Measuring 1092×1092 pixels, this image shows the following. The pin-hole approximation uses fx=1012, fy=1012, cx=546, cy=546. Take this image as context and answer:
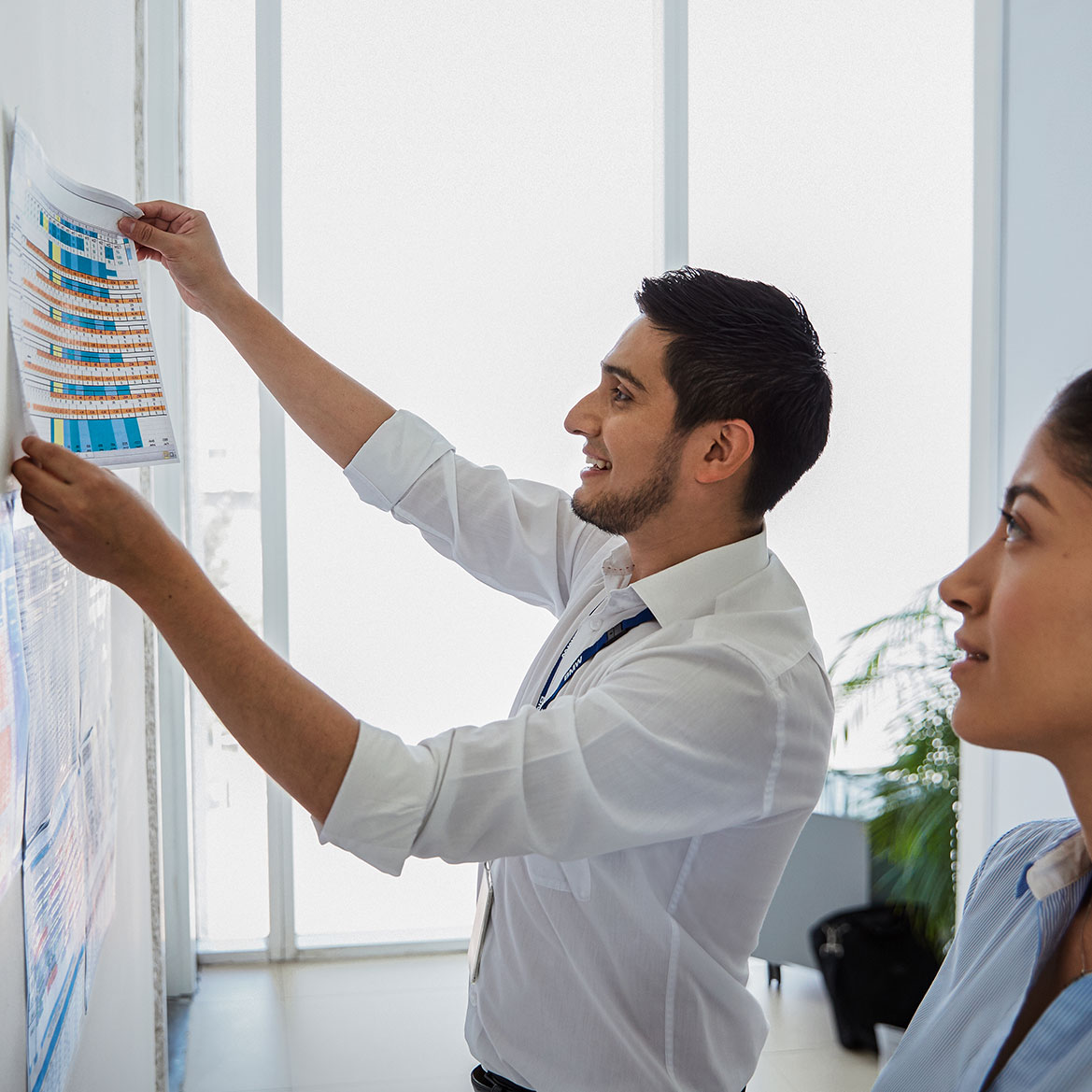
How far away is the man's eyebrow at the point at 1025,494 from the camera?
856 mm

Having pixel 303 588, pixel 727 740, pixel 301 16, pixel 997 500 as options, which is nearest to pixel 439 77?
pixel 301 16

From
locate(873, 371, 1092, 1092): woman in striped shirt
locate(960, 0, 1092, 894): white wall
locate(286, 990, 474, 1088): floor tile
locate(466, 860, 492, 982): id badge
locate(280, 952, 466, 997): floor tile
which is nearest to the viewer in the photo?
locate(873, 371, 1092, 1092): woman in striped shirt

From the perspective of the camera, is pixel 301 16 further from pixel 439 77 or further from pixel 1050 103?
pixel 1050 103

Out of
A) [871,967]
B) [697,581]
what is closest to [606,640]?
[697,581]

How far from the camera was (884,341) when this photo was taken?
3.09 meters

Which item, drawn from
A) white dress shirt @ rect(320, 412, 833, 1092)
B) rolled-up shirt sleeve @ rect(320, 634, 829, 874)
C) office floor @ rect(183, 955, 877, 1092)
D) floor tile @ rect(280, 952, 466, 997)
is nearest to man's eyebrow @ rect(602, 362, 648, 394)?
white dress shirt @ rect(320, 412, 833, 1092)

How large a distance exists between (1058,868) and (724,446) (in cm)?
64

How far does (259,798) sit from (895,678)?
1.92 m

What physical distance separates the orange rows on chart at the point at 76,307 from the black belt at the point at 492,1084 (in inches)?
41.0

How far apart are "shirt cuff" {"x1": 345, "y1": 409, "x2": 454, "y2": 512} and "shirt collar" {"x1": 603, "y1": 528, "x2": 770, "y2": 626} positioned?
16.4 inches

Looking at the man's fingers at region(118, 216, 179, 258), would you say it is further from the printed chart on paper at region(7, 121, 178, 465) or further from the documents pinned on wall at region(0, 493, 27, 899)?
the documents pinned on wall at region(0, 493, 27, 899)

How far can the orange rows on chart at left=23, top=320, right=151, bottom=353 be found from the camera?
0.90 m

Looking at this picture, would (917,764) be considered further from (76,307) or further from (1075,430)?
(76,307)

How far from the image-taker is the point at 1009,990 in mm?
909
